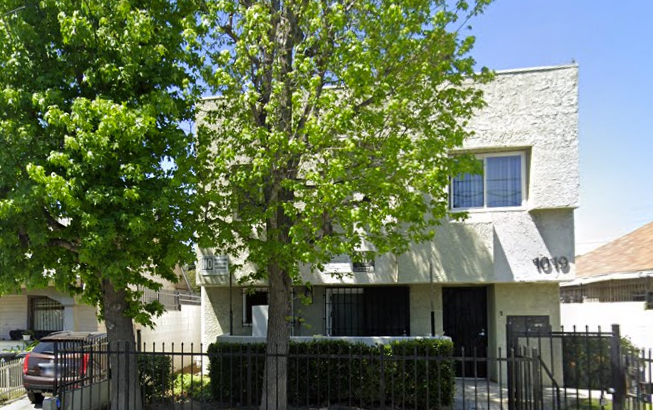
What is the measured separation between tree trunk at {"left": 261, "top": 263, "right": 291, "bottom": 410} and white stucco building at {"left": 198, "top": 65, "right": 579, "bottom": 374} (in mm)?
3138

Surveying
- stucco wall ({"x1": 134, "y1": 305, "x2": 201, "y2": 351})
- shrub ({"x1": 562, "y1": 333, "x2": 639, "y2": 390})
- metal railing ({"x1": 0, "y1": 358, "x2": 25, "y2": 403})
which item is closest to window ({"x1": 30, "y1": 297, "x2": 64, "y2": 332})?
stucco wall ({"x1": 134, "y1": 305, "x2": 201, "y2": 351})

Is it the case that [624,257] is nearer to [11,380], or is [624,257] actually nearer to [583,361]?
[583,361]

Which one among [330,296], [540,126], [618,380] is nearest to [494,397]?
[618,380]

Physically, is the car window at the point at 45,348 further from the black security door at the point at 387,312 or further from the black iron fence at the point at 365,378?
the black security door at the point at 387,312

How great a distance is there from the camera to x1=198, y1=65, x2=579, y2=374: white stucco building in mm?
12000

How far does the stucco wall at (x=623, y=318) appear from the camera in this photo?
39.1ft

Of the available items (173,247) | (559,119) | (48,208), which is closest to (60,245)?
(48,208)

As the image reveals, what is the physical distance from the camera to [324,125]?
7461mm

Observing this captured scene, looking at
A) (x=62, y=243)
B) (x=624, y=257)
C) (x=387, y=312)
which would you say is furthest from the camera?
(x=624, y=257)

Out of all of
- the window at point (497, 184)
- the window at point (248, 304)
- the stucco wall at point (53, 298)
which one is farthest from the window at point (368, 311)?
the stucco wall at point (53, 298)

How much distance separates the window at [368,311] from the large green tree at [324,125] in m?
4.63

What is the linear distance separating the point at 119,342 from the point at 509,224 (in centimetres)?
866

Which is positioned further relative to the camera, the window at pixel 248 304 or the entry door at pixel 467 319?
the window at pixel 248 304

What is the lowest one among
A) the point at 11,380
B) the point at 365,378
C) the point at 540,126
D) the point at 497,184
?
the point at 11,380
